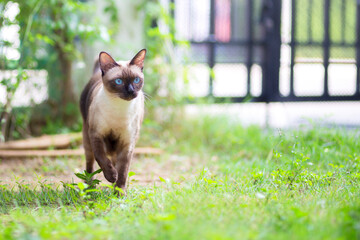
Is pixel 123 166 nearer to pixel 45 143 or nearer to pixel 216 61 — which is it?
pixel 45 143

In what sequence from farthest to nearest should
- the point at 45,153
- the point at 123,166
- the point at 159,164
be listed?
the point at 45,153 → the point at 159,164 → the point at 123,166

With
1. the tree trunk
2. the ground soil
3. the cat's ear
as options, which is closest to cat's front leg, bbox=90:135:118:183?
the ground soil

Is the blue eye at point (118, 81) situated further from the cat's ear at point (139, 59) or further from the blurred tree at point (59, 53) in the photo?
the blurred tree at point (59, 53)

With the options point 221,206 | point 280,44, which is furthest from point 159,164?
point 280,44

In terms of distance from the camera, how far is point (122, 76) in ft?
9.21

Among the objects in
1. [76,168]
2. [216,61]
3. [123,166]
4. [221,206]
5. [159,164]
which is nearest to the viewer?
Answer: [221,206]

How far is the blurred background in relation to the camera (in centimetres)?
521

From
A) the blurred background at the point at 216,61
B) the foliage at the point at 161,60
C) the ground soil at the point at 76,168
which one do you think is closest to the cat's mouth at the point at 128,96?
the ground soil at the point at 76,168

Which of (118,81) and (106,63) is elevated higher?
(106,63)

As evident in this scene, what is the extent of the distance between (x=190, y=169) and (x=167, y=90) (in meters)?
1.80

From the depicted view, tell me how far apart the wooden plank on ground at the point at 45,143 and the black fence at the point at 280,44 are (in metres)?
2.08

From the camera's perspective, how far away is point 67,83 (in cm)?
556

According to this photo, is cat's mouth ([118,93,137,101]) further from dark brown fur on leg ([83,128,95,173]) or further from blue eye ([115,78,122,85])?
dark brown fur on leg ([83,128,95,173])

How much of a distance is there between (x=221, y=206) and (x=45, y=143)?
2.86 metres
